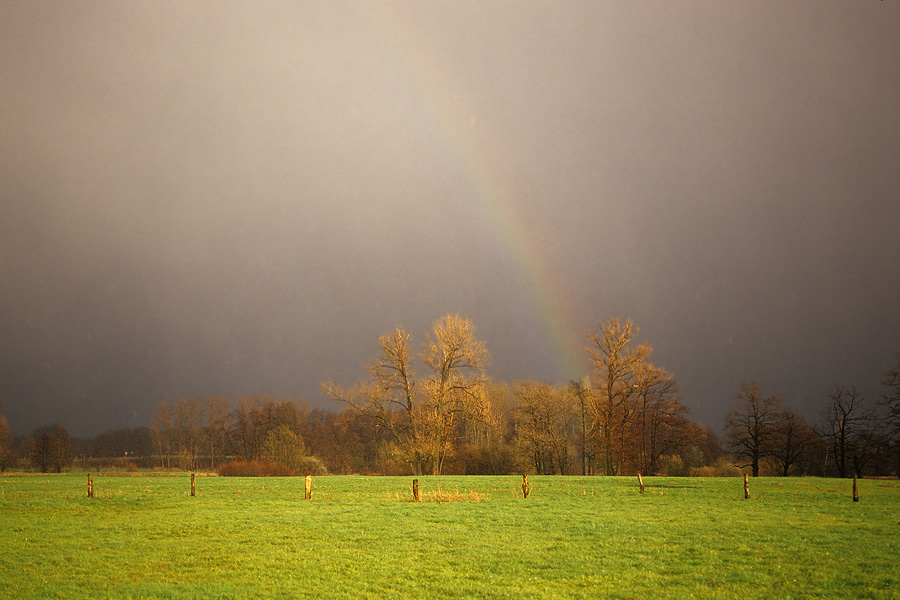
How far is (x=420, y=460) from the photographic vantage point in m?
65.7

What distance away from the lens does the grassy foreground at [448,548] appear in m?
12.7

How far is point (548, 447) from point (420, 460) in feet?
58.7

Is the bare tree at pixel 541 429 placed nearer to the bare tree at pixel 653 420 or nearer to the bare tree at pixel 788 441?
the bare tree at pixel 653 420

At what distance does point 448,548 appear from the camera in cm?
1736

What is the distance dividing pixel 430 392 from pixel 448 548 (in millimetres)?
47884

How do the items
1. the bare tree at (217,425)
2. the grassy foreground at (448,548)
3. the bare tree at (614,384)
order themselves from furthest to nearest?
1. the bare tree at (217,425)
2. the bare tree at (614,384)
3. the grassy foreground at (448,548)

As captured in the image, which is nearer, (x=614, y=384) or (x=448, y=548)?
(x=448, y=548)

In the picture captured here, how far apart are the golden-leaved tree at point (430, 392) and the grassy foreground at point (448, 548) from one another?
32791mm

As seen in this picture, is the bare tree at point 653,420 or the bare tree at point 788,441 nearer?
the bare tree at point 653,420

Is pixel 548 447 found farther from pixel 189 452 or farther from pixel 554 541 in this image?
pixel 189 452

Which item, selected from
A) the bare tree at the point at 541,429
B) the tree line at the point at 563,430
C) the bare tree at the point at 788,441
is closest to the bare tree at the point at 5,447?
the tree line at the point at 563,430

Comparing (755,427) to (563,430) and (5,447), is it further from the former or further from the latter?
(5,447)

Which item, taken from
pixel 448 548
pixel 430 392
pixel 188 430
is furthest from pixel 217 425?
pixel 448 548

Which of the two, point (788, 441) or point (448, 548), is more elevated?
point (448, 548)
